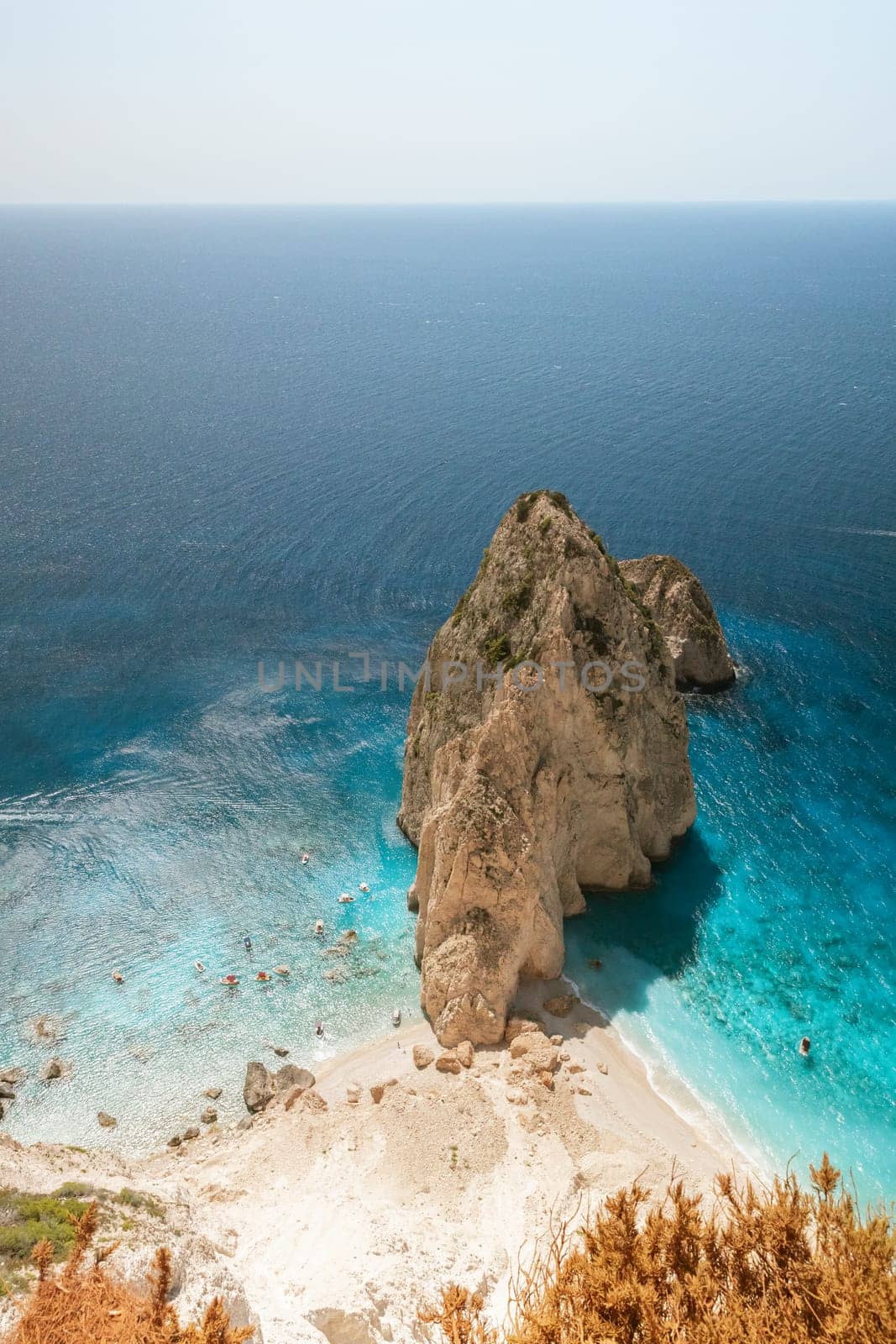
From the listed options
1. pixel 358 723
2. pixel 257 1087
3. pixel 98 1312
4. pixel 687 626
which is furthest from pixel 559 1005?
pixel 687 626

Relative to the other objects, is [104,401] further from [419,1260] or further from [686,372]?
[419,1260]

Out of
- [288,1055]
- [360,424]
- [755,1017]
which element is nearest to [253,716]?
[288,1055]

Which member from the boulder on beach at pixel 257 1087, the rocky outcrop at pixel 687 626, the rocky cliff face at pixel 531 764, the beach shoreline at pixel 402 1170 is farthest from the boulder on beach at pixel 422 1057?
the rocky outcrop at pixel 687 626

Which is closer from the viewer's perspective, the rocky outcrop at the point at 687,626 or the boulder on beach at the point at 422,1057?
the boulder on beach at the point at 422,1057

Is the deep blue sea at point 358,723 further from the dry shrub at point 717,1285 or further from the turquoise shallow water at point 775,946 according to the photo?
the dry shrub at point 717,1285

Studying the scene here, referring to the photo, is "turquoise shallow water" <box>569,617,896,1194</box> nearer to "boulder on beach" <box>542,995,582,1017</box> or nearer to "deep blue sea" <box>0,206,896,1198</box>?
"deep blue sea" <box>0,206,896,1198</box>

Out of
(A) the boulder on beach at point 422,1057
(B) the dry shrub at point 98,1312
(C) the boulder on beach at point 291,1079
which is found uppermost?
(B) the dry shrub at point 98,1312

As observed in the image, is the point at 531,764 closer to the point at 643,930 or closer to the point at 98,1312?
the point at 643,930
